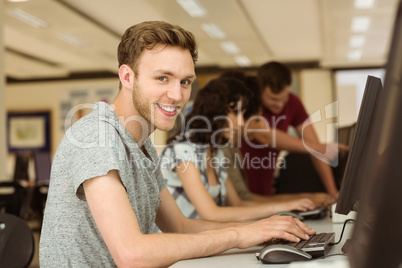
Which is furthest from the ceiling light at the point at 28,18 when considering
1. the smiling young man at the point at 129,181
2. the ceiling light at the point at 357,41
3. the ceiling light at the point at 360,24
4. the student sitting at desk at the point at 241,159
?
the smiling young man at the point at 129,181

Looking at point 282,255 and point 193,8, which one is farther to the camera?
point 193,8

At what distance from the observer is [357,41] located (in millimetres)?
9570

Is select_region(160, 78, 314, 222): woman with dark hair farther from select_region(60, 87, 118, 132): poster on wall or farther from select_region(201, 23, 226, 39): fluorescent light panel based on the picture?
select_region(60, 87, 118, 132): poster on wall

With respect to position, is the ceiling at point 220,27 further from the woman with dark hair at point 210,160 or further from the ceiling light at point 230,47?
the woman with dark hair at point 210,160

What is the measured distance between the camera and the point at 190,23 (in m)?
7.94

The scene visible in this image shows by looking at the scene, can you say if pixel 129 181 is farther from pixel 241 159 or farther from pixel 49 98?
pixel 49 98

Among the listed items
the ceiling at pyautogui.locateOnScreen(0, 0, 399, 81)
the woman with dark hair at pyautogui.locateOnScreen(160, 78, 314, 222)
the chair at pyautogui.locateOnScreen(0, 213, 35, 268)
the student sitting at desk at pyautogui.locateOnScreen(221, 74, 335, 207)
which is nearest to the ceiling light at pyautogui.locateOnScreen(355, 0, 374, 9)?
the ceiling at pyautogui.locateOnScreen(0, 0, 399, 81)

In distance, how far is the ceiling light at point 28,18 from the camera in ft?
23.5

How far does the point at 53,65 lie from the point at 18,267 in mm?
10367

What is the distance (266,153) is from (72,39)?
6.12 m

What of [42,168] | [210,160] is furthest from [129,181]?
[42,168]

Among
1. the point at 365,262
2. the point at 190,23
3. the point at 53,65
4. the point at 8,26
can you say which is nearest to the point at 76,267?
the point at 365,262

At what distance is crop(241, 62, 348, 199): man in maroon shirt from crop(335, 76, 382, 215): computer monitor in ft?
6.28

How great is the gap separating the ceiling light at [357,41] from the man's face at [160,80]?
8.28 metres
